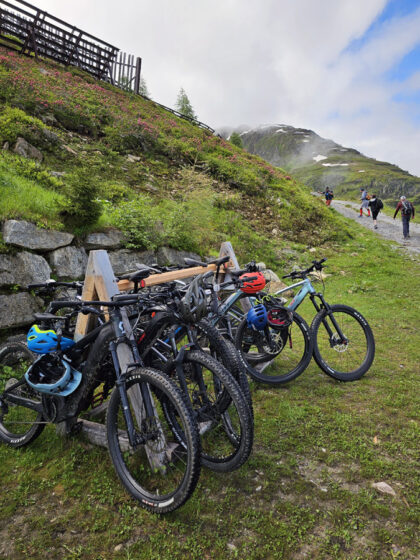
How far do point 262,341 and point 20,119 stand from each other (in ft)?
29.8

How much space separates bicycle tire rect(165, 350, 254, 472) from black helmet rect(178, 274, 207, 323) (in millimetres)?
307

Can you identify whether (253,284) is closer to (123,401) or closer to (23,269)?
(123,401)

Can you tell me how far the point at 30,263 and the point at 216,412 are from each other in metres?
3.76

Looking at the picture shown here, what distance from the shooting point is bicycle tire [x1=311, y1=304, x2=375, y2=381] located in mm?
4492

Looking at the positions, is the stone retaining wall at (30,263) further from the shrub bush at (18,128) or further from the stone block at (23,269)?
the shrub bush at (18,128)

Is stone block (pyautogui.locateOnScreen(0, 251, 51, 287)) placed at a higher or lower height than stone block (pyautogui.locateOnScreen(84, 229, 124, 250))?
lower

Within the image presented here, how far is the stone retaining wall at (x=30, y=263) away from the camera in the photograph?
14.9 feet

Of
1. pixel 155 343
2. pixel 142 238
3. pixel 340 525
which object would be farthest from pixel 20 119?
pixel 340 525

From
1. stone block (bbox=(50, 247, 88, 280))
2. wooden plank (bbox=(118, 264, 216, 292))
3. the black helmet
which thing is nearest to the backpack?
wooden plank (bbox=(118, 264, 216, 292))

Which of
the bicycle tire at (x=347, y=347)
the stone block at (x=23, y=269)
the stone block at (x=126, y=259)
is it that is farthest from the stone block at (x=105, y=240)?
the bicycle tire at (x=347, y=347)

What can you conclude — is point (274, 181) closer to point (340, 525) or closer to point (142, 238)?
point (142, 238)

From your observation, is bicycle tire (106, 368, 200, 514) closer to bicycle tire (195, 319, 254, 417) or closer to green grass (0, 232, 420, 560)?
green grass (0, 232, 420, 560)

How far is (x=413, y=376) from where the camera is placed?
461 centimetres

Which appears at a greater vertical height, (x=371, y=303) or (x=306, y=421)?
(x=371, y=303)
